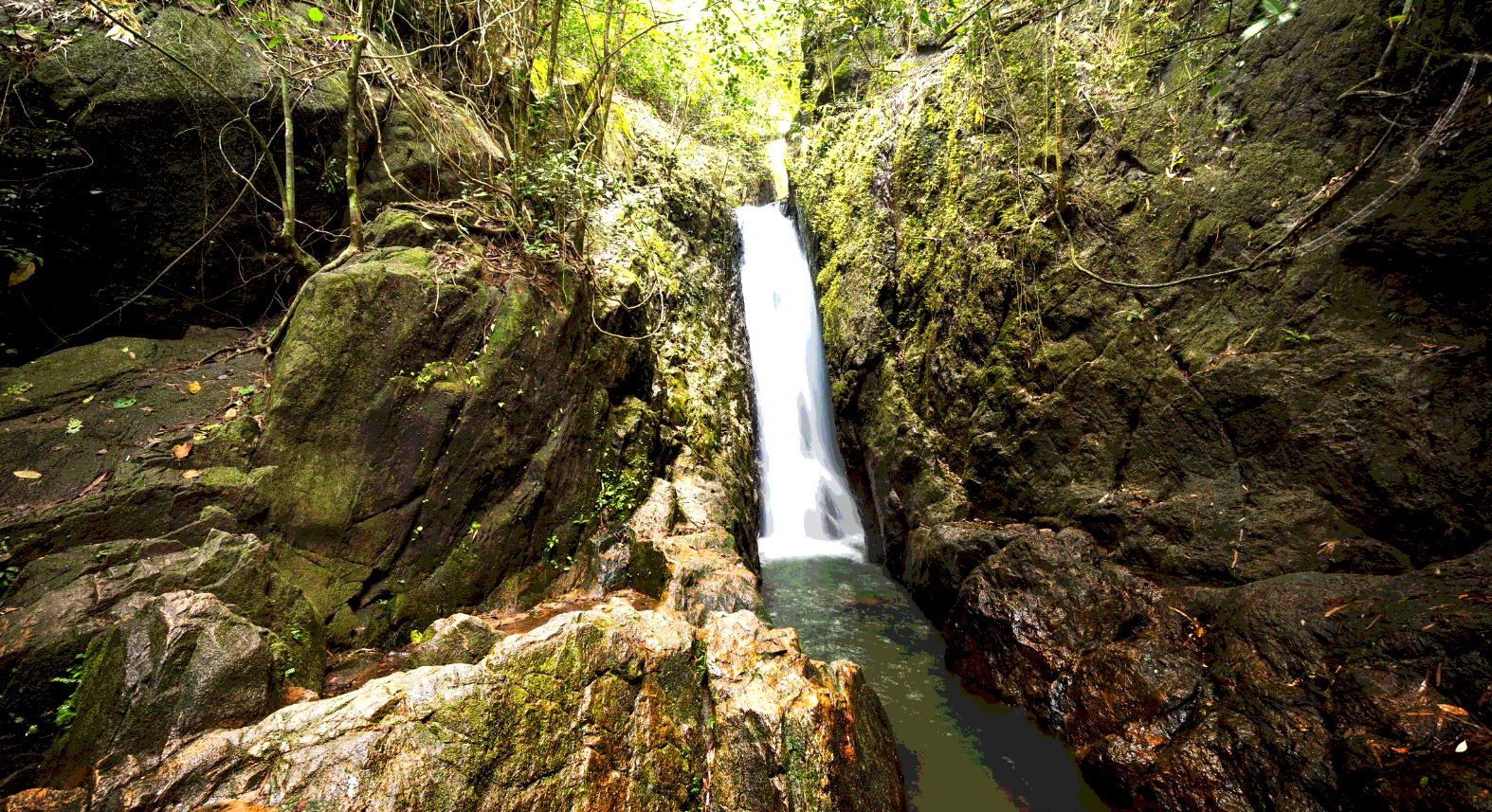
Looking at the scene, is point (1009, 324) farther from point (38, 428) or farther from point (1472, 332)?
point (38, 428)

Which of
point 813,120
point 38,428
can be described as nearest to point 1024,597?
point 38,428

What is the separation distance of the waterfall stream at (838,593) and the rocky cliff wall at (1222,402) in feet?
1.28

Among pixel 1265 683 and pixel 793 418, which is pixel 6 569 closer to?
pixel 1265 683

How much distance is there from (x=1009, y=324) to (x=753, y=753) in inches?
227

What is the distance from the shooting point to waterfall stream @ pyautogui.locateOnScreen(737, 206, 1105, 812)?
4141mm

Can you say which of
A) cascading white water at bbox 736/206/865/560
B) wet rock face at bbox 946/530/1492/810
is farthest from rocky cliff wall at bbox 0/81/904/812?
cascading white water at bbox 736/206/865/560

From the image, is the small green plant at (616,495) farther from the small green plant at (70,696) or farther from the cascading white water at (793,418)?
the cascading white water at (793,418)

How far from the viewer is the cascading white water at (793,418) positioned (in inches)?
387

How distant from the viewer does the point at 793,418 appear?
1092 centimetres

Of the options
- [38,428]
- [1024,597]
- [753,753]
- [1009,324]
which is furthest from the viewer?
[1009,324]

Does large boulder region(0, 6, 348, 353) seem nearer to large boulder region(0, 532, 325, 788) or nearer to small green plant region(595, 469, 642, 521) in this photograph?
large boulder region(0, 532, 325, 788)

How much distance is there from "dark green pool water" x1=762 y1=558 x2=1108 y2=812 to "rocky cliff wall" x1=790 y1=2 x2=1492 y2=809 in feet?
1.03

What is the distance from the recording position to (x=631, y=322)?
6.64 meters

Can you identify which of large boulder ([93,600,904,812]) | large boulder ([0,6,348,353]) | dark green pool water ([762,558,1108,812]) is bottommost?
dark green pool water ([762,558,1108,812])
